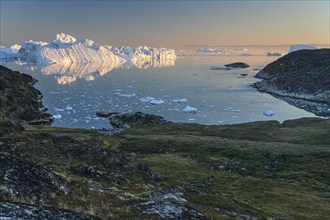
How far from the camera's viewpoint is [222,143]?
260 ft

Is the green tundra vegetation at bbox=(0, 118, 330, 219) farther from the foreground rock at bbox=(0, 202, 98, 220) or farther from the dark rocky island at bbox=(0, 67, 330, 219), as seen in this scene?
the foreground rock at bbox=(0, 202, 98, 220)

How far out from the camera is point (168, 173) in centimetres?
5138

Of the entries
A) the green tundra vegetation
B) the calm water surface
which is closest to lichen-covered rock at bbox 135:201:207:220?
the green tundra vegetation

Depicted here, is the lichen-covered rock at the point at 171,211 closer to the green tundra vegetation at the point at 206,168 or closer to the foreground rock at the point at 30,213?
the green tundra vegetation at the point at 206,168

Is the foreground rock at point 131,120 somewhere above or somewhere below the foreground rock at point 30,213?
below

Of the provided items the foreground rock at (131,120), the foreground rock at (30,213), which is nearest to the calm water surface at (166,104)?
the foreground rock at (131,120)

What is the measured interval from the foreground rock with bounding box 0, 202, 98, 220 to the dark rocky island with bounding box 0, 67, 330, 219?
27mm

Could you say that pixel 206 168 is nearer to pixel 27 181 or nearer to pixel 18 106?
pixel 27 181

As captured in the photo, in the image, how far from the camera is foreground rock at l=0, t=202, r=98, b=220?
9.76 m

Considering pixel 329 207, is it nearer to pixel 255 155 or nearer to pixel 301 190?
pixel 301 190

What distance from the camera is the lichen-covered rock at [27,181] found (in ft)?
46.5

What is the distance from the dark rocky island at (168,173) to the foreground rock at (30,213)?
0.09ft

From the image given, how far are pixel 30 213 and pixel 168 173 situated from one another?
41989mm

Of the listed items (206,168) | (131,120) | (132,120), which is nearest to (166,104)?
(131,120)
